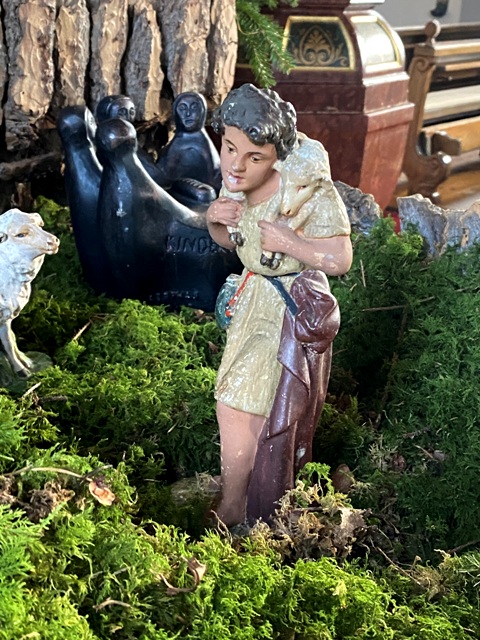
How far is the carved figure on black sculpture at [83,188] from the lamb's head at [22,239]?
1.27 feet

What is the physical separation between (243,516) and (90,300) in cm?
75

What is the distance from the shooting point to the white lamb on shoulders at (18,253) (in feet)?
4.51

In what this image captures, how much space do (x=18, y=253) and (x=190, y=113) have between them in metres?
0.70

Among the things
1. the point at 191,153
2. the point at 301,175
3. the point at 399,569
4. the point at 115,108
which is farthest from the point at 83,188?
the point at 399,569

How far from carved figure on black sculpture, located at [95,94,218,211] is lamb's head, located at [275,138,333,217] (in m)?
0.77

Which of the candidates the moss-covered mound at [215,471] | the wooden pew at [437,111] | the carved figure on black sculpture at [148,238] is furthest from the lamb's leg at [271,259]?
the wooden pew at [437,111]

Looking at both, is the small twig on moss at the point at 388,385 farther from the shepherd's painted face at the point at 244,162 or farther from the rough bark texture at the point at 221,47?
the rough bark texture at the point at 221,47

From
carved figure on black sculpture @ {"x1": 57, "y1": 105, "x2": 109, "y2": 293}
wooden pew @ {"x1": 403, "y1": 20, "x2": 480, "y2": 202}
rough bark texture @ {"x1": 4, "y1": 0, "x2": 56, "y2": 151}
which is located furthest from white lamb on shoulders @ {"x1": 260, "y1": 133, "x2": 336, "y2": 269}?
wooden pew @ {"x1": 403, "y1": 20, "x2": 480, "y2": 202}

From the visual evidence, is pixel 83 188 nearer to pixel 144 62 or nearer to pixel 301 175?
pixel 144 62

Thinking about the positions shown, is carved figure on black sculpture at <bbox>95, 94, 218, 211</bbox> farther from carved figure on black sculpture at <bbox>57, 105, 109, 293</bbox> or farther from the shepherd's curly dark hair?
the shepherd's curly dark hair

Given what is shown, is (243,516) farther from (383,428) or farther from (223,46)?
(223,46)

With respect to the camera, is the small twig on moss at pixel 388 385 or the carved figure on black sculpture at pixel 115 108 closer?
the small twig on moss at pixel 388 385

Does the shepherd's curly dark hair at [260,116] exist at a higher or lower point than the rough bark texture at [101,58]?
higher

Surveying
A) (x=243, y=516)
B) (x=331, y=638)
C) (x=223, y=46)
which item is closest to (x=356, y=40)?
(x=223, y=46)
